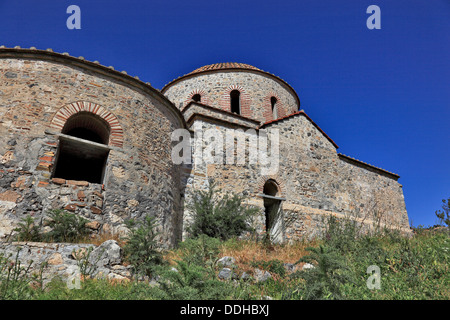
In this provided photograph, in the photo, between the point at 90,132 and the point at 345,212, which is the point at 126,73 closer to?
the point at 90,132

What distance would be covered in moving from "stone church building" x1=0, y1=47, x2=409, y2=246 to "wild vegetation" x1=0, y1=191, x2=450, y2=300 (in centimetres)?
165

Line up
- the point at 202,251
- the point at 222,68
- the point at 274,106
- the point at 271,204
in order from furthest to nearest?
the point at 274,106 → the point at 222,68 → the point at 271,204 → the point at 202,251

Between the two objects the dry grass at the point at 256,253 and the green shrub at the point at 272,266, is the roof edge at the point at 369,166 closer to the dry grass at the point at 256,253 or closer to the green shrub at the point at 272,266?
→ the dry grass at the point at 256,253

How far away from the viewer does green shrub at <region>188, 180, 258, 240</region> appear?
8.38 metres

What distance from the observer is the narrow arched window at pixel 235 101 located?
15.0 metres

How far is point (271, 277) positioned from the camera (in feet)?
16.3

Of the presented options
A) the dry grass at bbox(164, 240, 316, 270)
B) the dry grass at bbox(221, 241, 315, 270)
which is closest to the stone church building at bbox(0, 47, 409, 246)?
the dry grass at bbox(164, 240, 316, 270)

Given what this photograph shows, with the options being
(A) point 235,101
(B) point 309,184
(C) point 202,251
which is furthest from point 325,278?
(A) point 235,101

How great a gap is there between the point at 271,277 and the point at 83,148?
5637 mm

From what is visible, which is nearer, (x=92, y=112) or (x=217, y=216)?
(x=92, y=112)

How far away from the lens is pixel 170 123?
909 cm

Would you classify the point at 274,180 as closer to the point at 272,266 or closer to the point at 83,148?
the point at 272,266

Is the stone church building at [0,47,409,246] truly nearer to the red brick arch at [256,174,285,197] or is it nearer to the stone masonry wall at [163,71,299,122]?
the red brick arch at [256,174,285,197]

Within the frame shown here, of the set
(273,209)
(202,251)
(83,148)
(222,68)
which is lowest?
(202,251)
